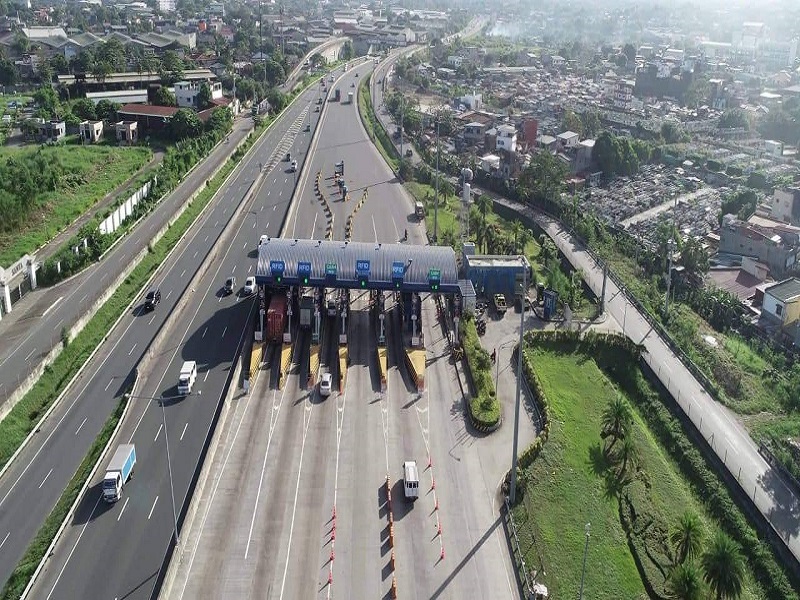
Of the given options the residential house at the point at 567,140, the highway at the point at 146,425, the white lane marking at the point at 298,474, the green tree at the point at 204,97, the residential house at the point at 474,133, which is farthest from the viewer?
the green tree at the point at 204,97

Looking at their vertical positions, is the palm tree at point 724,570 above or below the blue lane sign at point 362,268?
below

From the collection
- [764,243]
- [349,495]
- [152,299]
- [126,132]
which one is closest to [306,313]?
[152,299]

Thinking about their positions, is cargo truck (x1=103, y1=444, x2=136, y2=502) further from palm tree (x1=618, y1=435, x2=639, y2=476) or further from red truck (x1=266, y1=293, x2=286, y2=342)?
palm tree (x1=618, y1=435, x2=639, y2=476)

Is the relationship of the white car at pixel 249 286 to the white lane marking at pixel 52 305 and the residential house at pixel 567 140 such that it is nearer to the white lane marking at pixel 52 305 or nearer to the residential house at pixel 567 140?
the white lane marking at pixel 52 305

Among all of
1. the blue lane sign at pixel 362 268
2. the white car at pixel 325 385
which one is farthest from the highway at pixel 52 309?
the blue lane sign at pixel 362 268

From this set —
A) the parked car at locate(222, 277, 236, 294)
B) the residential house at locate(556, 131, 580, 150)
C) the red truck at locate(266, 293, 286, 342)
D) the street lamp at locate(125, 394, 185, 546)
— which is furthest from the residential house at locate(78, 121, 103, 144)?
the street lamp at locate(125, 394, 185, 546)

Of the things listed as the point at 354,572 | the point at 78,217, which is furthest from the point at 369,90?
the point at 354,572

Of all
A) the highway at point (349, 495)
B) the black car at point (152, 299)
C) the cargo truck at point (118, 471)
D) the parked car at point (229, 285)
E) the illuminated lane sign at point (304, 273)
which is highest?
the illuminated lane sign at point (304, 273)

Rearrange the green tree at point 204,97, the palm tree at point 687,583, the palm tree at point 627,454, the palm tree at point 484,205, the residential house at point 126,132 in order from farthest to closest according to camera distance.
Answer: the green tree at point 204,97 < the residential house at point 126,132 < the palm tree at point 484,205 < the palm tree at point 627,454 < the palm tree at point 687,583
